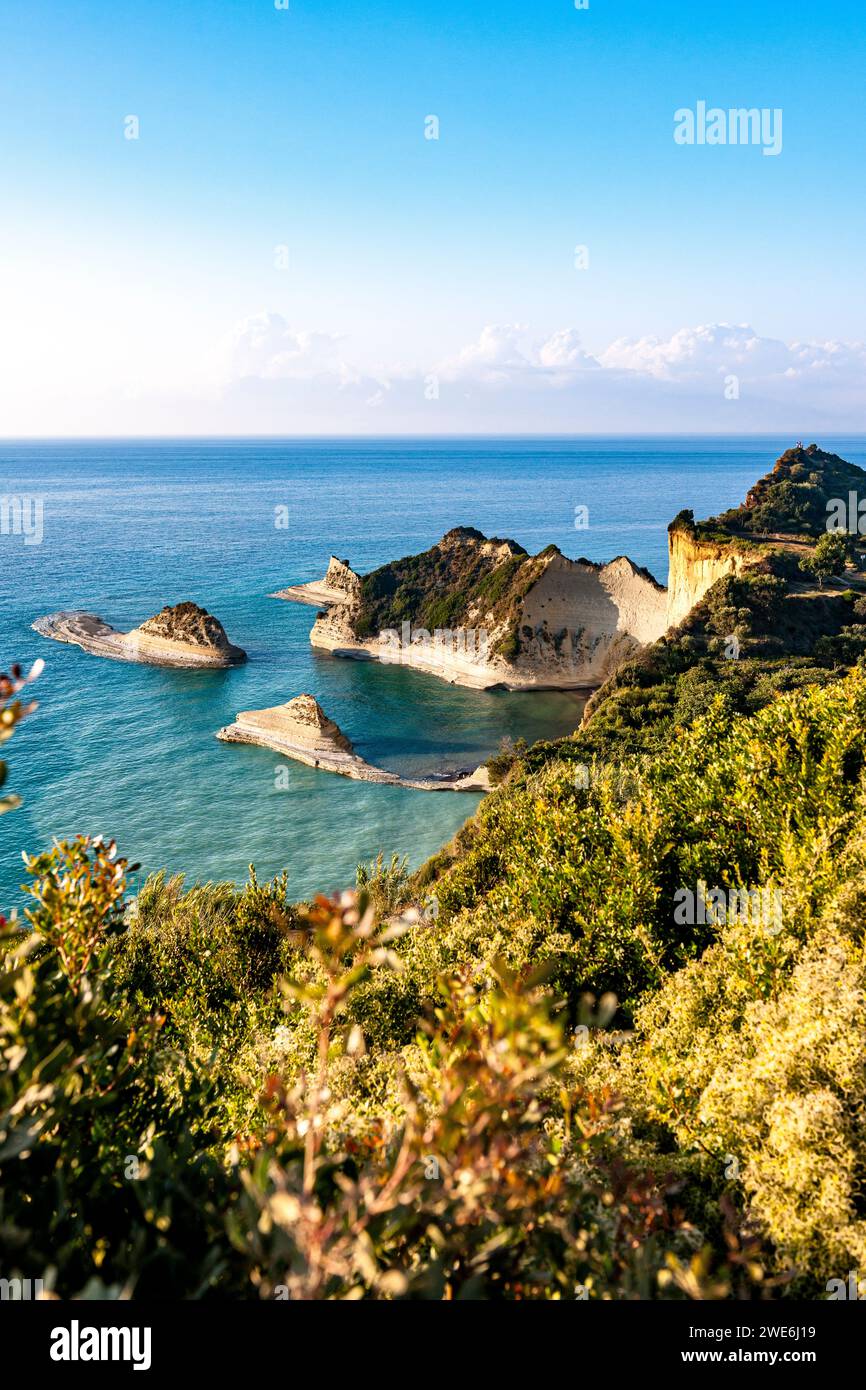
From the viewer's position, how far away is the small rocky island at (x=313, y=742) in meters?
48.2

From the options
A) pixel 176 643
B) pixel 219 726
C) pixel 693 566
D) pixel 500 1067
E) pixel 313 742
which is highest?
pixel 693 566

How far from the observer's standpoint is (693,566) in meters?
55.9

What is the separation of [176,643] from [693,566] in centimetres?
4475

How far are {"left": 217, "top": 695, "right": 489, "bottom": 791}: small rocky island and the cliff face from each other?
19940mm

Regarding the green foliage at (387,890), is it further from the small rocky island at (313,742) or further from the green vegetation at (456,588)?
the green vegetation at (456,588)

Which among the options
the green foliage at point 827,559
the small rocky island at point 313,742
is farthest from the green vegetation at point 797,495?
the small rocky island at point 313,742

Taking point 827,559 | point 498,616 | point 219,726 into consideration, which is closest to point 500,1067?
point 219,726

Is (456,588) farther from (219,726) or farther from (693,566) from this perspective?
(219,726)

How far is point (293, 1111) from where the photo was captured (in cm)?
480

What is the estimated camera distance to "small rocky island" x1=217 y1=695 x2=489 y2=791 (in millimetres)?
48250

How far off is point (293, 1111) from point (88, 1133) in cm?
255

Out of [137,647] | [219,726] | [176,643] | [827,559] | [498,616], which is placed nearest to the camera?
[827,559]

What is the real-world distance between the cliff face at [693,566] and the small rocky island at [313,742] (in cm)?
1994
